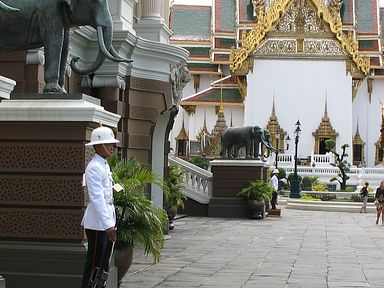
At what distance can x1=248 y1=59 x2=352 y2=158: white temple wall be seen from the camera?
5678 cm

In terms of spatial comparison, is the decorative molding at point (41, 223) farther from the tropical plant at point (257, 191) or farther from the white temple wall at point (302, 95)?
the white temple wall at point (302, 95)

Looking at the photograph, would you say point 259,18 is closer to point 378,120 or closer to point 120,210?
point 378,120

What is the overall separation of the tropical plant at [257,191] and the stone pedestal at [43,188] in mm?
15487

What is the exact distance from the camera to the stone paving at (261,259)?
34.2 feet

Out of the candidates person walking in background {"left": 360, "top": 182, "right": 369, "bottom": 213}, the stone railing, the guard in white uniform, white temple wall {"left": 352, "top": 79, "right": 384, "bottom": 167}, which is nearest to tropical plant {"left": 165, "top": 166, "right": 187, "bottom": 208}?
the stone railing

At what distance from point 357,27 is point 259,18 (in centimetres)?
1006

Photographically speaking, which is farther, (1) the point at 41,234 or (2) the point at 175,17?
(2) the point at 175,17

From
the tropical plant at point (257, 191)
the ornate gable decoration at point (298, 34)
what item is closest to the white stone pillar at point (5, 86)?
the tropical plant at point (257, 191)

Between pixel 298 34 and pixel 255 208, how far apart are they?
33.7m

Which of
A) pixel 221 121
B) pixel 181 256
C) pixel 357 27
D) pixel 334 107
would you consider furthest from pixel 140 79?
pixel 357 27

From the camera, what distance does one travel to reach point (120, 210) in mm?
A: 8758

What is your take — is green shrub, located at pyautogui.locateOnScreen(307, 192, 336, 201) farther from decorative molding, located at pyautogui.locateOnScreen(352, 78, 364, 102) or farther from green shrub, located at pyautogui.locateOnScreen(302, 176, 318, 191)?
decorative molding, located at pyautogui.locateOnScreen(352, 78, 364, 102)

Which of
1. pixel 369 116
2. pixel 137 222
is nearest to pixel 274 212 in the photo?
pixel 137 222

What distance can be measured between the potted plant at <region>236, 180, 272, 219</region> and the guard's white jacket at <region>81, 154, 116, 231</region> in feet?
54.4
